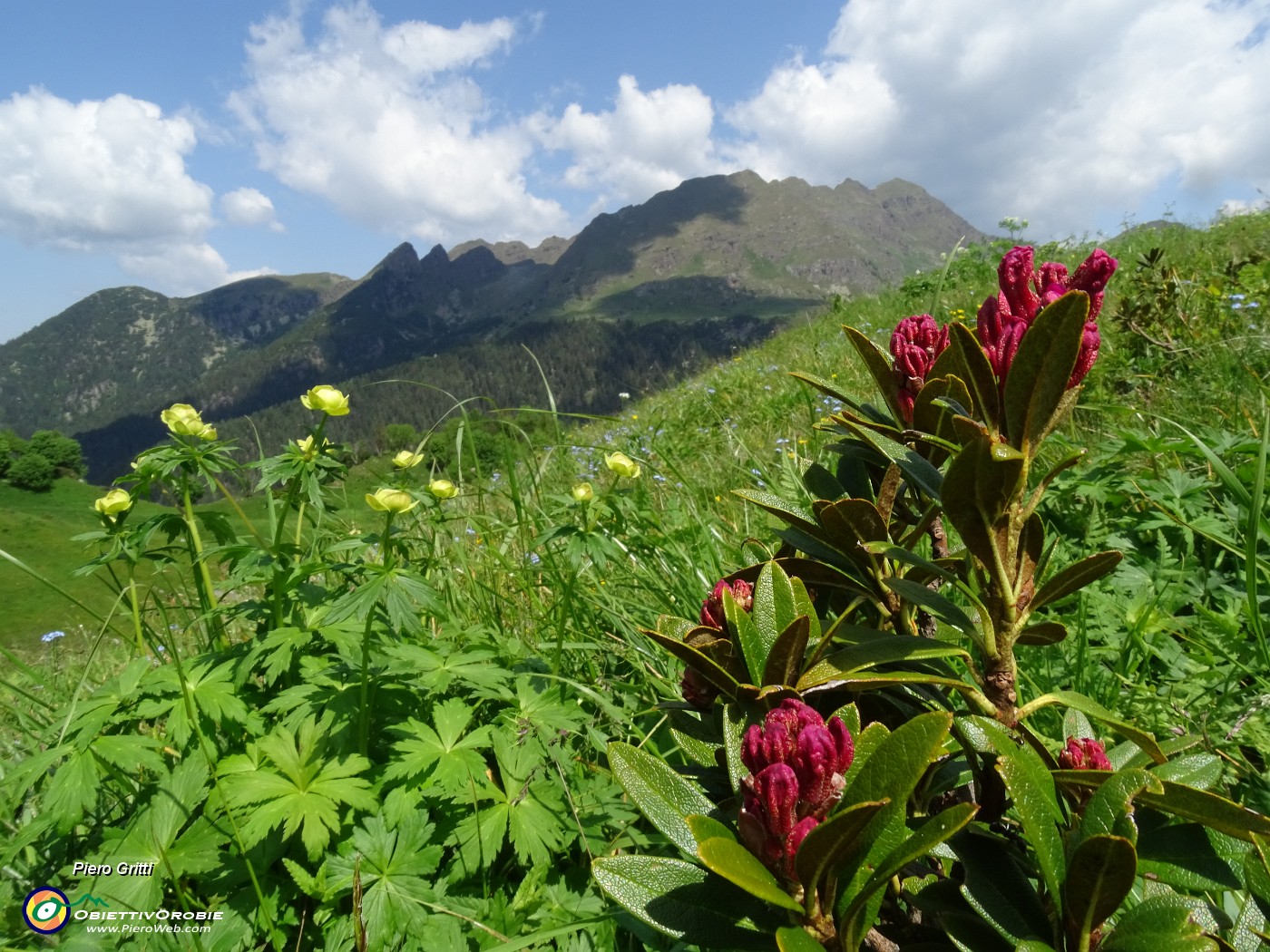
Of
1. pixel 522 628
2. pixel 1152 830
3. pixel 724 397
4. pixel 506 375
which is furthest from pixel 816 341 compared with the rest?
pixel 506 375

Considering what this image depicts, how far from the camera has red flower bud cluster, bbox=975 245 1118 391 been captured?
0.80 meters

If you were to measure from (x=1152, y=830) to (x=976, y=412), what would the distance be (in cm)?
51

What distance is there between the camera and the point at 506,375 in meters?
143

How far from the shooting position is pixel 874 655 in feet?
2.59

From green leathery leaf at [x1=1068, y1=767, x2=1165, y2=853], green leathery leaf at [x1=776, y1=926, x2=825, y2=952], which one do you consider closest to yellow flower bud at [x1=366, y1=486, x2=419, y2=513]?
green leathery leaf at [x1=776, y1=926, x2=825, y2=952]

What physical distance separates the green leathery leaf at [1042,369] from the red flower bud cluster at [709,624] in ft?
1.32

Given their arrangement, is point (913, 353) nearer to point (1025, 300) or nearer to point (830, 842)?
point (1025, 300)

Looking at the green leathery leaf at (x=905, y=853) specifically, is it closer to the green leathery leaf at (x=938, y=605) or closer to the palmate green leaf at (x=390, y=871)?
the green leathery leaf at (x=938, y=605)

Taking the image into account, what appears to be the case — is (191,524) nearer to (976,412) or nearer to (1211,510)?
(976,412)

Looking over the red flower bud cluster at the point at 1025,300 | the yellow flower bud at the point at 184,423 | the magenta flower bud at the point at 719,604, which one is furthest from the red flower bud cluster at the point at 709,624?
the yellow flower bud at the point at 184,423

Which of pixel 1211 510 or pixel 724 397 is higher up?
pixel 724 397

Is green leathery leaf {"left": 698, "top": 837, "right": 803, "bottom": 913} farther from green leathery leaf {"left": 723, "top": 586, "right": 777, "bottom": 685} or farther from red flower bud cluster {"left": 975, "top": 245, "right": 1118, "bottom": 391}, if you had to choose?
red flower bud cluster {"left": 975, "top": 245, "right": 1118, "bottom": 391}

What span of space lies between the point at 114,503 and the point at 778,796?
7.39ft

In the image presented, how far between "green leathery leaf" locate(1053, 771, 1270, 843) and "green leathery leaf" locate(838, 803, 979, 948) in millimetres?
230
